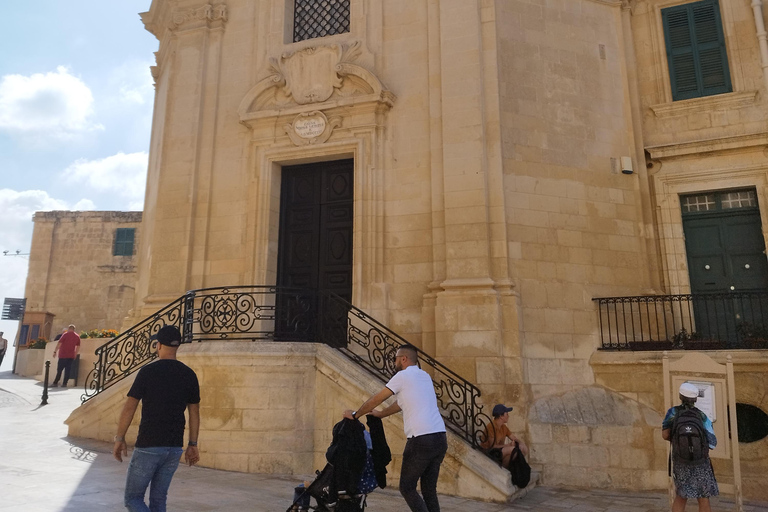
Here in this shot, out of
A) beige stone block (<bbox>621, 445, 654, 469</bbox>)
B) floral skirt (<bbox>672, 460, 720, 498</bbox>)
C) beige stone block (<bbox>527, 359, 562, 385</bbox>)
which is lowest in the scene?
beige stone block (<bbox>621, 445, 654, 469</bbox>)

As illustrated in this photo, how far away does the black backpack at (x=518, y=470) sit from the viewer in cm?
720

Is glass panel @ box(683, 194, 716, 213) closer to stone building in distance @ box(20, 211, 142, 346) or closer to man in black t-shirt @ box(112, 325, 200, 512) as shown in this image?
man in black t-shirt @ box(112, 325, 200, 512)

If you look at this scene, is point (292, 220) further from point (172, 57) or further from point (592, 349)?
point (592, 349)

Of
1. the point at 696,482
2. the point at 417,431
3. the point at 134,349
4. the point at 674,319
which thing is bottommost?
the point at 696,482

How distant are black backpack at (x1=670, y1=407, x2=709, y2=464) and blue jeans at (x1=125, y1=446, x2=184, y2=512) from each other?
14.3 ft

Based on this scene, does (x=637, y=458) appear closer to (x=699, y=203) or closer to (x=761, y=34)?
(x=699, y=203)

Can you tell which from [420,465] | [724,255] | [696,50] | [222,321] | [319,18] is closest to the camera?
[420,465]

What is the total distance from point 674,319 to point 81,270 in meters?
23.6

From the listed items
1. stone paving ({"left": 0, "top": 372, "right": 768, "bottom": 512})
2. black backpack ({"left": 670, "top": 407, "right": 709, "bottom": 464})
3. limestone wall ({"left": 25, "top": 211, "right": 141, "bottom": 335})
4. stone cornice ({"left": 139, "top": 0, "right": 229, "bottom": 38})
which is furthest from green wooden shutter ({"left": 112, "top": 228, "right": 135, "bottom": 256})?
black backpack ({"left": 670, "top": 407, "right": 709, "bottom": 464})

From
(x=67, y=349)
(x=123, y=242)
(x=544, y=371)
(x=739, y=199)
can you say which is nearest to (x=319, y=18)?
(x=544, y=371)

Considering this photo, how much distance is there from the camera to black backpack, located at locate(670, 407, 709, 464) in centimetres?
536

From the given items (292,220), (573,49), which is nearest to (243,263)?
(292,220)

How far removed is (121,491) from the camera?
6.22 meters

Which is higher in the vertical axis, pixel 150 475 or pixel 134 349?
pixel 134 349
